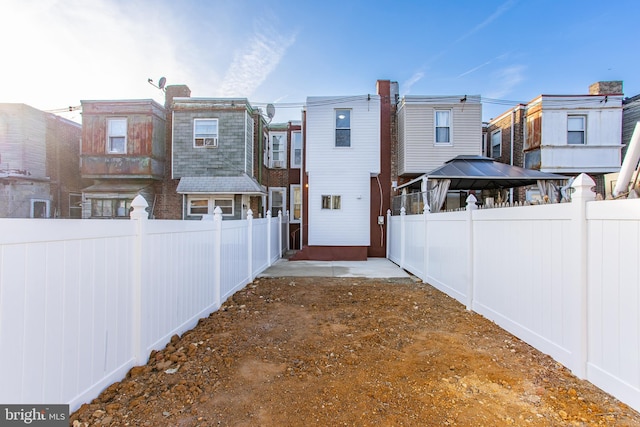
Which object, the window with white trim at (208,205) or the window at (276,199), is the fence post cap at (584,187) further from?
the window at (276,199)

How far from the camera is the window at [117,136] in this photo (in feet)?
46.9

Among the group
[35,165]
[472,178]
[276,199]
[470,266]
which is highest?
[35,165]

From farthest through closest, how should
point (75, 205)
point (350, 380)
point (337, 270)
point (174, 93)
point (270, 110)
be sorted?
point (75, 205), point (270, 110), point (174, 93), point (337, 270), point (350, 380)

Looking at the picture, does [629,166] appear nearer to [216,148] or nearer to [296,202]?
[216,148]

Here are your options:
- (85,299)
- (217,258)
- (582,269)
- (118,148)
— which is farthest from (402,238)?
(118,148)

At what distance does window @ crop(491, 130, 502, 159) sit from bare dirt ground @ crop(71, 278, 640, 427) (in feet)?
47.8

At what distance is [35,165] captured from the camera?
566 inches

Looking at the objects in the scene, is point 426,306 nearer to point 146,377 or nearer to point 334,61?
point 146,377

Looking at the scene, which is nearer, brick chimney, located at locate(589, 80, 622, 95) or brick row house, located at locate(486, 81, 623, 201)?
brick row house, located at locate(486, 81, 623, 201)

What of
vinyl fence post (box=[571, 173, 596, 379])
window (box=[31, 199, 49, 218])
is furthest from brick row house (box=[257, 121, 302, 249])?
vinyl fence post (box=[571, 173, 596, 379])

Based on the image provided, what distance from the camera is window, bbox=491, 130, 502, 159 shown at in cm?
1628

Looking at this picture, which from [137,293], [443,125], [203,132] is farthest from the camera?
[203,132]

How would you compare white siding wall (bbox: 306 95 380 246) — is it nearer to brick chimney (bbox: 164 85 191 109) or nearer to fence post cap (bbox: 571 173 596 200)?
brick chimney (bbox: 164 85 191 109)

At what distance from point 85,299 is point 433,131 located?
13.4 m
